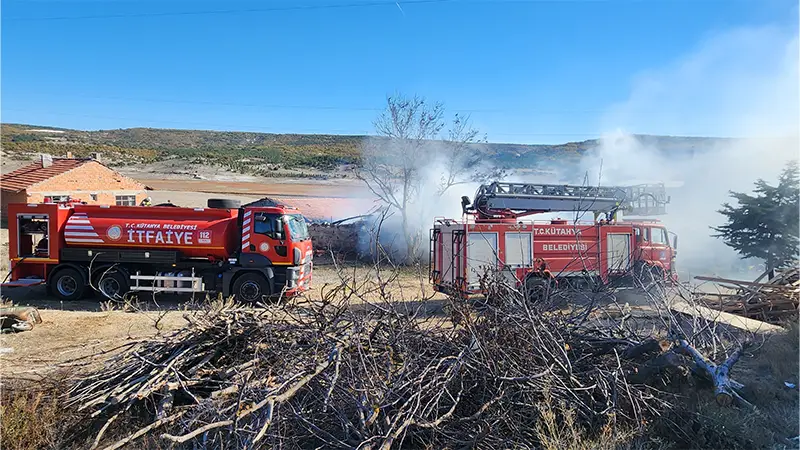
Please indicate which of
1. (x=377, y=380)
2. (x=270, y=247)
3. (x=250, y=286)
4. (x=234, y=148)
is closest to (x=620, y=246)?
(x=270, y=247)

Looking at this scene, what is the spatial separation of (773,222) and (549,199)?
33.6 ft

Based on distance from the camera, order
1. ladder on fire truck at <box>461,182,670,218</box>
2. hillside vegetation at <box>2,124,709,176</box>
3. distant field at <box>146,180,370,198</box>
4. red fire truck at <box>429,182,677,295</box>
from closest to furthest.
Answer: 1. red fire truck at <box>429,182,677,295</box>
2. ladder on fire truck at <box>461,182,670,218</box>
3. distant field at <box>146,180,370,198</box>
4. hillside vegetation at <box>2,124,709,176</box>

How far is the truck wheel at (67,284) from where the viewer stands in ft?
40.9

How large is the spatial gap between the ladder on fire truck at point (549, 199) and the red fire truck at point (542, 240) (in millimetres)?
26

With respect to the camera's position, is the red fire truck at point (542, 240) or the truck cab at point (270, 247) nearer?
the truck cab at point (270, 247)

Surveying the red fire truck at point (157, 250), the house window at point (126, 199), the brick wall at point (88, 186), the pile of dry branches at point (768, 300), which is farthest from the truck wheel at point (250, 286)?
the house window at point (126, 199)

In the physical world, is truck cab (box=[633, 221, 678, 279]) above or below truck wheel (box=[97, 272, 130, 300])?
above

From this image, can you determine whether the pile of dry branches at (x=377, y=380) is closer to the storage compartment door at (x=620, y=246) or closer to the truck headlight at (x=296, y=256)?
the truck headlight at (x=296, y=256)

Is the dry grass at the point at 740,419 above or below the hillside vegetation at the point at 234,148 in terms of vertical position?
below

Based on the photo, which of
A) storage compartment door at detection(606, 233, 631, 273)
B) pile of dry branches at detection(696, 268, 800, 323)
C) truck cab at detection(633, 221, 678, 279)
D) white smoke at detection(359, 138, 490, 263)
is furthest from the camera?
white smoke at detection(359, 138, 490, 263)

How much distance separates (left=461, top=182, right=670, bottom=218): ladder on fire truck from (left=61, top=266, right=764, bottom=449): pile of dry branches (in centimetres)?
748

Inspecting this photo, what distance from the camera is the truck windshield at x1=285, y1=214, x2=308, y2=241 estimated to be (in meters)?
12.4

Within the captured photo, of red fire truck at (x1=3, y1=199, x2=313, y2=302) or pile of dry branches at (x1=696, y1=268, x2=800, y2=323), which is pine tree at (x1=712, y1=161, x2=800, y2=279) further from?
red fire truck at (x1=3, y1=199, x2=313, y2=302)

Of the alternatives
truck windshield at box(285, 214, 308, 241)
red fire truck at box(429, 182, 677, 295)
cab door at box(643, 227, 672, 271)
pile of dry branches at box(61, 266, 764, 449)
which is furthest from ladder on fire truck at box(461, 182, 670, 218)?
pile of dry branches at box(61, 266, 764, 449)
